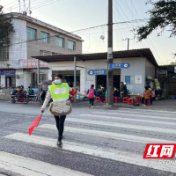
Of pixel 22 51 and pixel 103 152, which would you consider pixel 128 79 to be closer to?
pixel 103 152

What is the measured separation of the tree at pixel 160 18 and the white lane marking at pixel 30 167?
10655mm

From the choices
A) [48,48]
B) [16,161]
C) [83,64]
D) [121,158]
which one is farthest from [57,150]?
[48,48]

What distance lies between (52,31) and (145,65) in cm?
1669

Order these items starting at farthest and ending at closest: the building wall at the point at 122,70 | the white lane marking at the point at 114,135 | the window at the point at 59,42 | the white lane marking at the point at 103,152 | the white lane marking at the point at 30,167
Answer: the window at the point at 59,42 < the building wall at the point at 122,70 < the white lane marking at the point at 114,135 < the white lane marking at the point at 103,152 < the white lane marking at the point at 30,167

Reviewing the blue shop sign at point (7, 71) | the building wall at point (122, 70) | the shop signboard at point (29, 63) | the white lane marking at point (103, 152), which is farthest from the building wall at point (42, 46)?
the white lane marking at point (103, 152)

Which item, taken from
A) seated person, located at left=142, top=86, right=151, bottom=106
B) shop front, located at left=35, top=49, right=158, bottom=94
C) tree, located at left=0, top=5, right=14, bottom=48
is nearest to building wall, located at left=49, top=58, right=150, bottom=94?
shop front, located at left=35, top=49, right=158, bottom=94

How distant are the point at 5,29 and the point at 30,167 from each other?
21731 millimetres

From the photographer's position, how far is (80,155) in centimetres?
390

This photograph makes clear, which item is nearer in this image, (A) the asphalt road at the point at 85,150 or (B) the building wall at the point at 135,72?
(A) the asphalt road at the point at 85,150

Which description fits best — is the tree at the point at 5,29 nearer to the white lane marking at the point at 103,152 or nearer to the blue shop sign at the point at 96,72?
the blue shop sign at the point at 96,72

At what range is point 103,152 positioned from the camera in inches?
159

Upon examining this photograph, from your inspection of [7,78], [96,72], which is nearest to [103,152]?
[96,72]

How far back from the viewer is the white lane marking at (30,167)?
10.5 ft

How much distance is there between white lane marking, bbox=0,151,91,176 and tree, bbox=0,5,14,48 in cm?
2091
